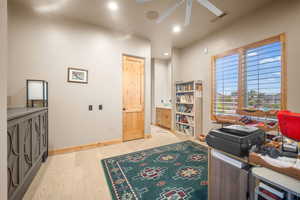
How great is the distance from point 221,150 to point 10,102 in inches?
137

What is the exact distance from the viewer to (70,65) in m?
2.84

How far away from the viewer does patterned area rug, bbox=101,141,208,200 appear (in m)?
1.61

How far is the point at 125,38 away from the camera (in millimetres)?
3434

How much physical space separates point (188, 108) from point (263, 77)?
80.1 inches

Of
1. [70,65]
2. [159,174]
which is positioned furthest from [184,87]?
[70,65]

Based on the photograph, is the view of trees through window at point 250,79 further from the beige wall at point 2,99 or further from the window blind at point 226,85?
the beige wall at point 2,99

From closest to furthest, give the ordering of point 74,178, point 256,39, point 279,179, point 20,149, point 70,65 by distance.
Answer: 1. point 279,179
2. point 20,149
3. point 74,178
4. point 256,39
5. point 70,65

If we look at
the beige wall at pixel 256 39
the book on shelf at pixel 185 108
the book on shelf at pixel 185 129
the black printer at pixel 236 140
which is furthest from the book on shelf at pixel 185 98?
the black printer at pixel 236 140

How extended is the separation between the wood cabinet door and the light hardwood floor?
124 centimetres

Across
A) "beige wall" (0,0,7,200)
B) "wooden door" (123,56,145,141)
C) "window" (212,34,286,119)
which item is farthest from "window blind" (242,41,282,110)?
"beige wall" (0,0,7,200)

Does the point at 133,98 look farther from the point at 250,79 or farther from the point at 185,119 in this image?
the point at 250,79

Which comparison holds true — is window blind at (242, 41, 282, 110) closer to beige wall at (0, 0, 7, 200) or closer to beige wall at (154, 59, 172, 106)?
beige wall at (154, 59, 172, 106)

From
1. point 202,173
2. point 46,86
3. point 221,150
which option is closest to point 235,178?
point 221,150

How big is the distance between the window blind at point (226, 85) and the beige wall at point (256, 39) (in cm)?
22
